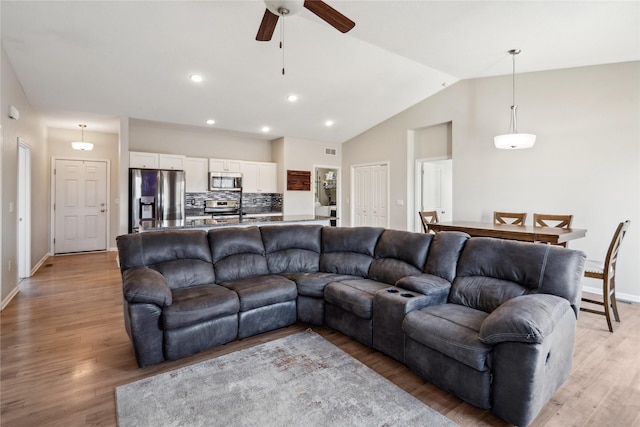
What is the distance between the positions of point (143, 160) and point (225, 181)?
1629mm

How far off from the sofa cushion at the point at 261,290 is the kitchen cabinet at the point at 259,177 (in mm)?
4471

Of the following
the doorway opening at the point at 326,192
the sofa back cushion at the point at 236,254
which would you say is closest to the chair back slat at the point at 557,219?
the sofa back cushion at the point at 236,254

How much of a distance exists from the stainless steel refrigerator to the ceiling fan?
13.9 feet

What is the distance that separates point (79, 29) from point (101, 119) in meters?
2.80

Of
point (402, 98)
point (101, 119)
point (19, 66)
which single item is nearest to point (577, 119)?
point (402, 98)

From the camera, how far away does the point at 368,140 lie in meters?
7.80

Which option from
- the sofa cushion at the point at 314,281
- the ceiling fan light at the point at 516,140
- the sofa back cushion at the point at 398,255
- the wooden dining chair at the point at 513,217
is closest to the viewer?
the sofa back cushion at the point at 398,255

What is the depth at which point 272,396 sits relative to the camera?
2.05m

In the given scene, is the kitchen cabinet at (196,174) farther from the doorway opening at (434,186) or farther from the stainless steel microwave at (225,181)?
the doorway opening at (434,186)

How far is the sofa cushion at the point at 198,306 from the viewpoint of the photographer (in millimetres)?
2459

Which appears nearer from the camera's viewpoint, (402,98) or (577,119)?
(577,119)

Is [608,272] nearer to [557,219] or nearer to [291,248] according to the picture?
[557,219]

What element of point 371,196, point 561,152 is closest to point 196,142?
point 371,196

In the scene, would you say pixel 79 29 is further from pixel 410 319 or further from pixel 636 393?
pixel 636 393
